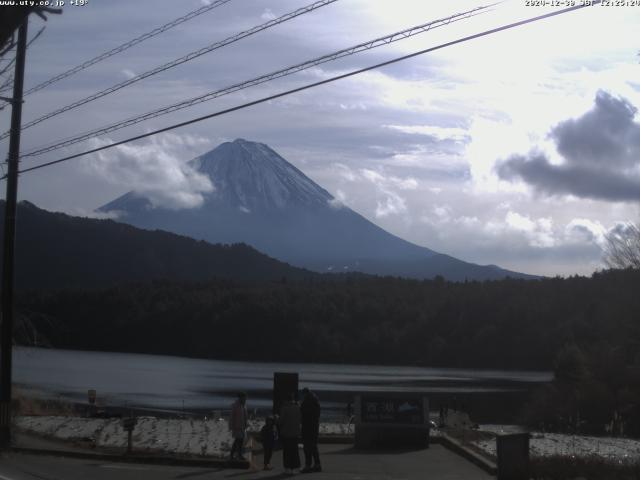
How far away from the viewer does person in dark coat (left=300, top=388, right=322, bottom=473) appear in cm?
1739

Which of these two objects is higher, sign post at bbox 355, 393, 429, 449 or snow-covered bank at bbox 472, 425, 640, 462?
sign post at bbox 355, 393, 429, 449

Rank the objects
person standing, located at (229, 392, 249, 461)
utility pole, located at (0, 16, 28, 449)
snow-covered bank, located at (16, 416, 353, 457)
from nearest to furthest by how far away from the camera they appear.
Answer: person standing, located at (229, 392, 249, 461), utility pole, located at (0, 16, 28, 449), snow-covered bank, located at (16, 416, 353, 457)

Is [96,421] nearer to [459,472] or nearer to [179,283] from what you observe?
[459,472]

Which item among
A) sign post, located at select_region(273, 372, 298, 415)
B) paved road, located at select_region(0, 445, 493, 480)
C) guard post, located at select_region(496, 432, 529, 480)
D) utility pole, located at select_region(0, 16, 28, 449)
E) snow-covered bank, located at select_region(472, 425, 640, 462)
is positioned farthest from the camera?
utility pole, located at select_region(0, 16, 28, 449)

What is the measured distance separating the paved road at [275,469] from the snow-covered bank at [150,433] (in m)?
2.07

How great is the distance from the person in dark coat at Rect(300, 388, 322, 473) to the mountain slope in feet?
469

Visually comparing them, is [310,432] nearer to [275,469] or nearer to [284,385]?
[275,469]

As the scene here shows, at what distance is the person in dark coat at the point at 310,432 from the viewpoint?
17391mm

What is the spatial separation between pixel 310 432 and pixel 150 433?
9.62 metres

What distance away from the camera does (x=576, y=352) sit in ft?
182

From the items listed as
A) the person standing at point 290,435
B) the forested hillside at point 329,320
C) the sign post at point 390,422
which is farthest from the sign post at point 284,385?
the forested hillside at point 329,320

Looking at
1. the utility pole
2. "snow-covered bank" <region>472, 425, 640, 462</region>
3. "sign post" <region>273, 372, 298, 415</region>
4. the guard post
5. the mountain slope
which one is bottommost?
"snow-covered bank" <region>472, 425, 640, 462</region>

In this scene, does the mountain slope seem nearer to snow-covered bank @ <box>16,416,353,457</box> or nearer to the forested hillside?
the forested hillside

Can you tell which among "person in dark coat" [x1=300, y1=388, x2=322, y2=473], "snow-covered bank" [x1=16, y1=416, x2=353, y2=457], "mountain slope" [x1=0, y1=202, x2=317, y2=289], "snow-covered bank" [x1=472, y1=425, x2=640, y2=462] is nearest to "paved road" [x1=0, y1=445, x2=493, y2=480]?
"person in dark coat" [x1=300, y1=388, x2=322, y2=473]
